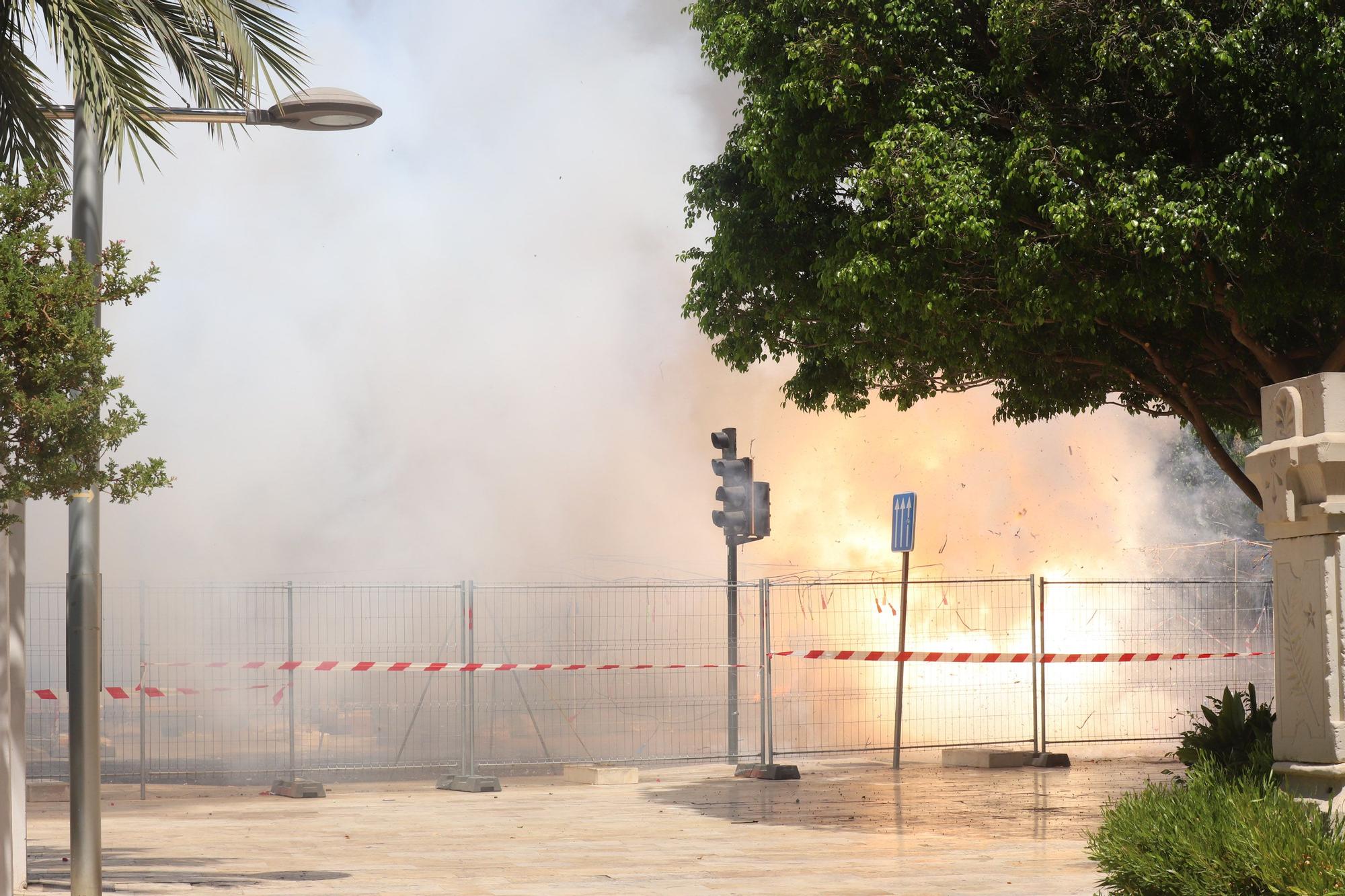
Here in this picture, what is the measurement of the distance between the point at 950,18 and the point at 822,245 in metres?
2.30

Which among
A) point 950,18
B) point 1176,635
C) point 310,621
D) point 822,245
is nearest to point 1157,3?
point 950,18

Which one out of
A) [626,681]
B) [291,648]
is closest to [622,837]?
[291,648]

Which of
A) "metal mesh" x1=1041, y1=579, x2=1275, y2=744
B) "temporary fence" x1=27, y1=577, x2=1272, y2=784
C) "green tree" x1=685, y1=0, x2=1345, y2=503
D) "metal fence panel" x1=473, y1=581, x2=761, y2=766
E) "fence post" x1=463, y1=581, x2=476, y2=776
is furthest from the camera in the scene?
"metal mesh" x1=1041, y1=579, x2=1275, y2=744

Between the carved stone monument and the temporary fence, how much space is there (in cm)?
876

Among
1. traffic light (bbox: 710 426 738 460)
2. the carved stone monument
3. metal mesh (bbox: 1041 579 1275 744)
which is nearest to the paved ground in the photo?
the carved stone monument

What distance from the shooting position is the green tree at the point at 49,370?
716 centimetres

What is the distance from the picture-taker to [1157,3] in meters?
11.4

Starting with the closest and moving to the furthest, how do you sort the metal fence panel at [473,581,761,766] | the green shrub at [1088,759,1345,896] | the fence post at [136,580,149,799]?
the green shrub at [1088,759,1345,896], the fence post at [136,580,149,799], the metal fence panel at [473,581,761,766]

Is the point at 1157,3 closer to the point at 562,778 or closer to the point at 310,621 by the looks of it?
the point at 562,778

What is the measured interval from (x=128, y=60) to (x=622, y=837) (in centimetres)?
676

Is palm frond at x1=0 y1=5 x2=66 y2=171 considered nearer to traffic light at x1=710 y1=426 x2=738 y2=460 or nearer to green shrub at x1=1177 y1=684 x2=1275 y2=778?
Answer: green shrub at x1=1177 y1=684 x2=1275 y2=778

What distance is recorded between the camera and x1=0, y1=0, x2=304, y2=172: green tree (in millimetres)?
8641

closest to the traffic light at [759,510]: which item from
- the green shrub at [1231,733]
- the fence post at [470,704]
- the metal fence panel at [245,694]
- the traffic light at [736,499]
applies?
the traffic light at [736,499]

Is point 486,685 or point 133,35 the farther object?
point 486,685
